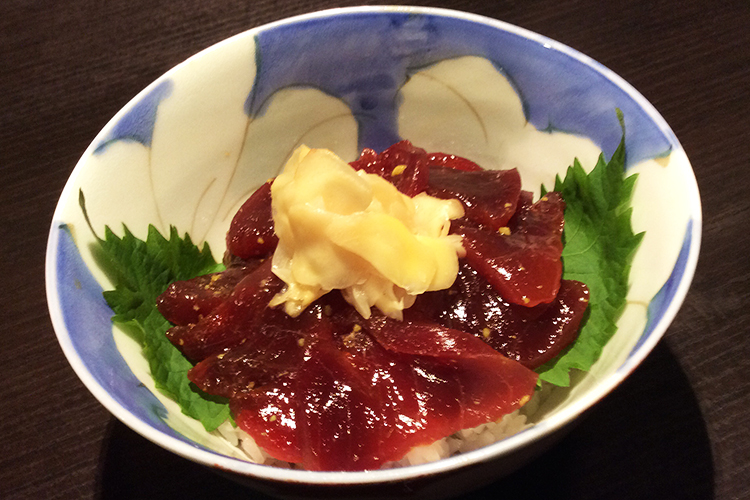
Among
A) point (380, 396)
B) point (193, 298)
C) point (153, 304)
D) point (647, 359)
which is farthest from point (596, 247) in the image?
point (153, 304)

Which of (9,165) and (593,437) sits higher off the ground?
(9,165)

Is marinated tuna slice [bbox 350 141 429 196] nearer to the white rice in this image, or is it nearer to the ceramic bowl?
the ceramic bowl

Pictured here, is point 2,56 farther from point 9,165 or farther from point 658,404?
point 658,404

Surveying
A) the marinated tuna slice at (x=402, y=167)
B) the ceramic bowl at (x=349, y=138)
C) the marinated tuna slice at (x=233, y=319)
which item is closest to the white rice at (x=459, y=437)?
the ceramic bowl at (x=349, y=138)

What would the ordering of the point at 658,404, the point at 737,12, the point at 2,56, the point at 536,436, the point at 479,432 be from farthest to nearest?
the point at 2,56, the point at 737,12, the point at 658,404, the point at 479,432, the point at 536,436

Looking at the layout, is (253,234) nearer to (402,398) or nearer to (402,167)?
(402,167)

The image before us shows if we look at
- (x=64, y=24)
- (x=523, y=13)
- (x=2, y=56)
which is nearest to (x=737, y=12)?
(x=523, y=13)

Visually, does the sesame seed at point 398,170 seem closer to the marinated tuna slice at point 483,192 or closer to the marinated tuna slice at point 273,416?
the marinated tuna slice at point 483,192
